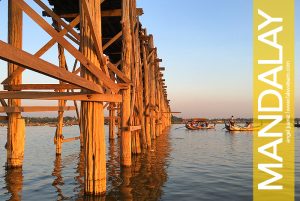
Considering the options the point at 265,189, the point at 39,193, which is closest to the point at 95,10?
the point at 39,193

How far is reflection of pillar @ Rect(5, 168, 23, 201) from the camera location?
→ 8324 mm

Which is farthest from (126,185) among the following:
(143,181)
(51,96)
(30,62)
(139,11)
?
(139,11)

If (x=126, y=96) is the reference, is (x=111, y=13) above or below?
above

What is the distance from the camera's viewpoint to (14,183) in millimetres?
9656

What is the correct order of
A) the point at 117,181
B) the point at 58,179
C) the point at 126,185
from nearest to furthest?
the point at 126,185
the point at 117,181
the point at 58,179

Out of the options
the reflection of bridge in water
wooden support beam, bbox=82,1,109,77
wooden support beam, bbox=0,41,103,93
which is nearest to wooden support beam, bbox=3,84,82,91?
wooden support beam, bbox=82,1,109,77

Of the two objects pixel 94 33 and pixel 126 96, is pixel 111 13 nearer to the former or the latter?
pixel 126 96

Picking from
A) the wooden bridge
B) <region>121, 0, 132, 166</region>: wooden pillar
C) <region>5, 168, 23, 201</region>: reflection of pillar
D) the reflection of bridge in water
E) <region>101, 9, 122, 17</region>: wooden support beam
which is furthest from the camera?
<region>101, 9, 122, 17</region>: wooden support beam

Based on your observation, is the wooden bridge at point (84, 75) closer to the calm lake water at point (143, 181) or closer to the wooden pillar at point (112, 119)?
the calm lake water at point (143, 181)

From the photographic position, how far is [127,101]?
1166cm

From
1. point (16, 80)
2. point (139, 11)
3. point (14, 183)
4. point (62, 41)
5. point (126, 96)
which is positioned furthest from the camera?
point (139, 11)

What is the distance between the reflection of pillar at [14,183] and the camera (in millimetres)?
8324

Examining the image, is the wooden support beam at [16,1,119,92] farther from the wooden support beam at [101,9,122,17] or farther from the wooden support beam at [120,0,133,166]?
the wooden support beam at [101,9,122,17]

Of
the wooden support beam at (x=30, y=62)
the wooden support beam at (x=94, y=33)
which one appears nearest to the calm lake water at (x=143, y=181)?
the wooden support beam at (x=94, y=33)
